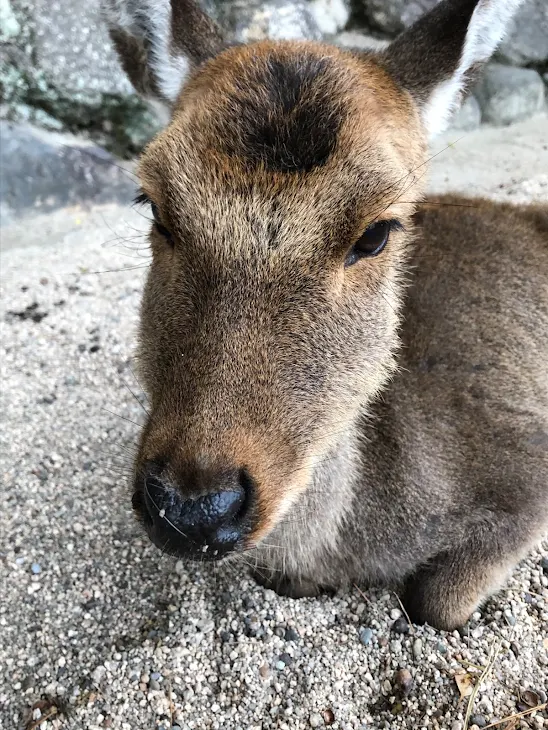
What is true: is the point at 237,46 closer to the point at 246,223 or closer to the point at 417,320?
the point at 246,223

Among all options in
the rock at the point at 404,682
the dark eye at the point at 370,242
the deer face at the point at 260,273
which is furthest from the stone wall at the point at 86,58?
the rock at the point at 404,682

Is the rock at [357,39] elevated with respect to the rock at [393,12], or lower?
lower

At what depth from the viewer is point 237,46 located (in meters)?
2.82

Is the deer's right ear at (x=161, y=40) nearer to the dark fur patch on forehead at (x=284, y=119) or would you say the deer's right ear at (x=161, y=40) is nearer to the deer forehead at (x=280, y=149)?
the deer forehead at (x=280, y=149)

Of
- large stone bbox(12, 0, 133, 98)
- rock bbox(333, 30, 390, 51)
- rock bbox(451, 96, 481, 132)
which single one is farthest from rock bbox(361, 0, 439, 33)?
large stone bbox(12, 0, 133, 98)

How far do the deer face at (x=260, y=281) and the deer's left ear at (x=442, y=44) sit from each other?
0.32m

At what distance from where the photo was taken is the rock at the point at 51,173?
581 cm

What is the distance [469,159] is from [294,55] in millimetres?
5215

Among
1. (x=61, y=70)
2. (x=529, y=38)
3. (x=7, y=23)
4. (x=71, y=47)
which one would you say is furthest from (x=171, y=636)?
(x=529, y=38)

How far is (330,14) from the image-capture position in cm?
763

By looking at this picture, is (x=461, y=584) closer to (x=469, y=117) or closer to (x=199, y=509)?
(x=199, y=509)

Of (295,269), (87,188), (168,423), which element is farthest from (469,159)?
(168,423)

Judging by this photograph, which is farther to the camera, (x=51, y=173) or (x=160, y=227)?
(x=51, y=173)

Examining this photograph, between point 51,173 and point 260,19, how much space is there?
2.78 m
